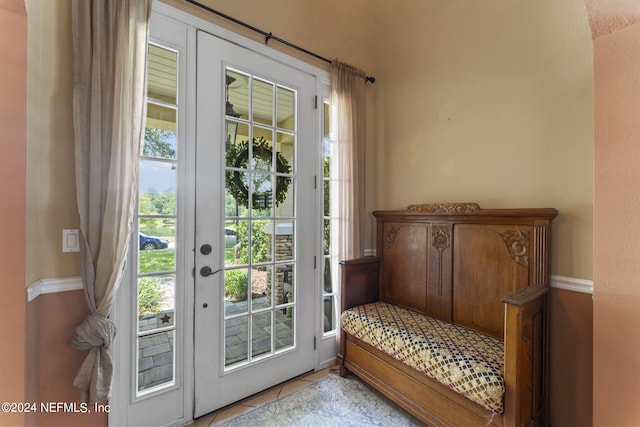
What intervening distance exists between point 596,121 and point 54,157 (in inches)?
103

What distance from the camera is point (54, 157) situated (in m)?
1.39

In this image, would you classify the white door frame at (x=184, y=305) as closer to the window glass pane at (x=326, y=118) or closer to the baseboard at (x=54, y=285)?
the baseboard at (x=54, y=285)

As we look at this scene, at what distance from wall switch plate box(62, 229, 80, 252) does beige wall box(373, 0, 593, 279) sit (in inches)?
92.3

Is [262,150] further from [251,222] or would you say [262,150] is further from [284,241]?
[284,241]

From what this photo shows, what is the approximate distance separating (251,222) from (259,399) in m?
1.29

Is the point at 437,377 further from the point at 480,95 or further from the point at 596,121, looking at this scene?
the point at 480,95

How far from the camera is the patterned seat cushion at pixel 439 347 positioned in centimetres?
138

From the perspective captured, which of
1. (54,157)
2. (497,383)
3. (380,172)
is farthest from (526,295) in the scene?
(54,157)

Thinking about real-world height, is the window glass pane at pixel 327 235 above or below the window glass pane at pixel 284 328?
above

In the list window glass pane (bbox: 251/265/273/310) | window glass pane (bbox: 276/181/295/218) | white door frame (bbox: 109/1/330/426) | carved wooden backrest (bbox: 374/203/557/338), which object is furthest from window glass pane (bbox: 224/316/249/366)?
carved wooden backrest (bbox: 374/203/557/338)

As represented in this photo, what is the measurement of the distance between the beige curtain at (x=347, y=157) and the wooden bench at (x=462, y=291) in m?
0.22

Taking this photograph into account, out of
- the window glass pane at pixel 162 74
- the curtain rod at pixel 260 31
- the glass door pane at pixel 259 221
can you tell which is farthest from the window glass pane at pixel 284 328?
the curtain rod at pixel 260 31

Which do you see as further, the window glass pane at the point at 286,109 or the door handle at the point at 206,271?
the window glass pane at the point at 286,109

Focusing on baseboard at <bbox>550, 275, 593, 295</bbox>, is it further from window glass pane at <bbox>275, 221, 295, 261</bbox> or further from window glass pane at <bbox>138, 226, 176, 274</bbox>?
window glass pane at <bbox>138, 226, 176, 274</bbox>
